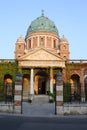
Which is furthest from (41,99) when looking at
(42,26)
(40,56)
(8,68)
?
(42,26)

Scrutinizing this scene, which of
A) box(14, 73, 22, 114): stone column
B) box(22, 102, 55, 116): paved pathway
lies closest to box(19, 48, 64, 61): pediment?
box(22, 102, 55, 116): paved pathway

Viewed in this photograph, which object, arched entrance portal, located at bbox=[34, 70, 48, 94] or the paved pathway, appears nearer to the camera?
the paved pathway

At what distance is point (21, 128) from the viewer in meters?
9.14

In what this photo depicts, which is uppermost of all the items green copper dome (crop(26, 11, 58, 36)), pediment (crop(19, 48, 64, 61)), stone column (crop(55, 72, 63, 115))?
green copper dome (crop(26, 11, 58, 36))

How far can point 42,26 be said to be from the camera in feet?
159

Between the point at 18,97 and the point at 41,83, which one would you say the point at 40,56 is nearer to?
the point at 41,83

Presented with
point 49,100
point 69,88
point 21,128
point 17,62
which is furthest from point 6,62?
point 21,128

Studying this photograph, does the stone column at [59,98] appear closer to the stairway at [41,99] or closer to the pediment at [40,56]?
the stairway at [41,99]

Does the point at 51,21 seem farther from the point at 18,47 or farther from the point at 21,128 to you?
the point at 21,128

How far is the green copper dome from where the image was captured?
48.1 meters

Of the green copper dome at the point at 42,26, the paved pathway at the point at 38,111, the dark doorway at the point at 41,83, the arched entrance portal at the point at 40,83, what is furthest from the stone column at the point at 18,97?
the green copper dome at the point at 42,26

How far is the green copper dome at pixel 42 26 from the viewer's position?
158 feet

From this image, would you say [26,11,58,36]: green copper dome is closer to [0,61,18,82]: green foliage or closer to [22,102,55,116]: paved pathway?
[0,61,18,82]: green foliage

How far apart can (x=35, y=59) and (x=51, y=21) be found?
1912 centimetres
